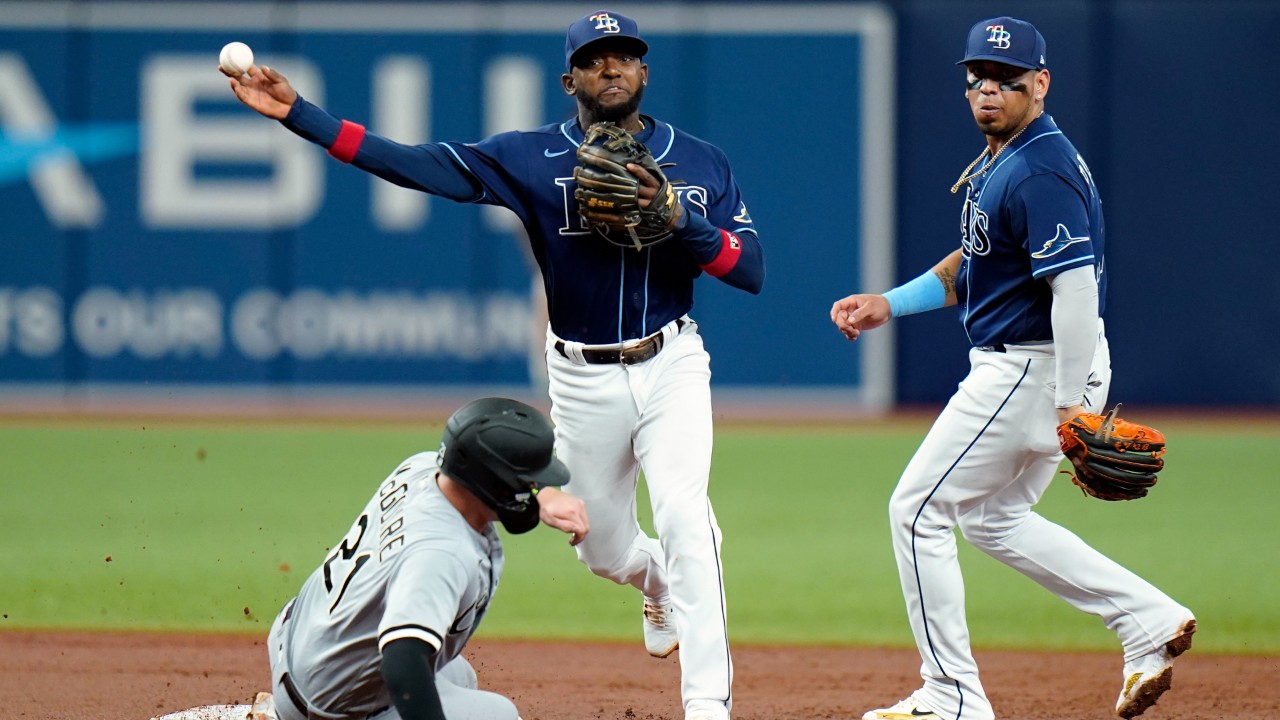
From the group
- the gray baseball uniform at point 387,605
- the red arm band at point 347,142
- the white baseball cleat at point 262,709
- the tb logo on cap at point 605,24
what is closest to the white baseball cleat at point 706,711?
the gray baseball uniform at point 387,605

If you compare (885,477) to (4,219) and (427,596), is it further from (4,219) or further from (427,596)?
(4,219)

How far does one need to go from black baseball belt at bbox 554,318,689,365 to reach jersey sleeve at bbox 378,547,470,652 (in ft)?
4.36

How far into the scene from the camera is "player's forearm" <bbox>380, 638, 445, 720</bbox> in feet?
9.93

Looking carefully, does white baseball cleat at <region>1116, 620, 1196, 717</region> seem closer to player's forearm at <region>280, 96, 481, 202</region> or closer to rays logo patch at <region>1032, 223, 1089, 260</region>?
rays logo patch at <region>1032, 223, 1089, 260</region>

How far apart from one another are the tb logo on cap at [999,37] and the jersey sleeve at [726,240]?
85cm

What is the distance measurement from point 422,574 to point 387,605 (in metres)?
0.10

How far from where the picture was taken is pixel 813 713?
15.6 ft

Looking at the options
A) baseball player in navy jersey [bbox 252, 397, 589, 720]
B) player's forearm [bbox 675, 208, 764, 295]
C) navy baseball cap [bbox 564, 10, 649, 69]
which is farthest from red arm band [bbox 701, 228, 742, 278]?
baseball player in navy jersey [bbox 252, 397, 589, 720]

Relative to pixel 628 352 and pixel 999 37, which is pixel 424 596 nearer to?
pixel 628 352

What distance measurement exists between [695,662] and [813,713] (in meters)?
0.85

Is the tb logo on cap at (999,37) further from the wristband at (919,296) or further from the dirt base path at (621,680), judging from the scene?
the dirt base path at (621,680)

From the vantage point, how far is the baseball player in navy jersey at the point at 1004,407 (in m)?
4.26

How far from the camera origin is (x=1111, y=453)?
422cm

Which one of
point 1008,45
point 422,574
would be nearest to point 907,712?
point 422,574
